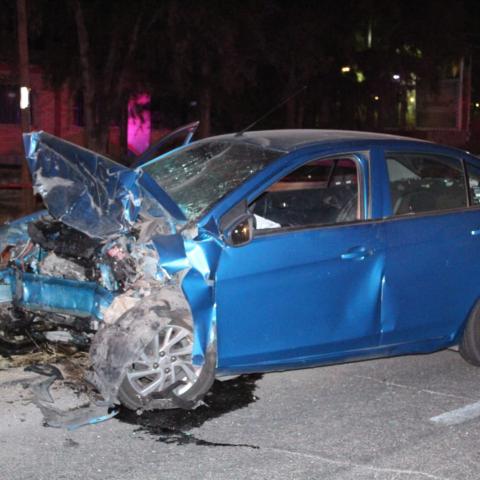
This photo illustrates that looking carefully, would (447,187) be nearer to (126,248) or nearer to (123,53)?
(126,248)

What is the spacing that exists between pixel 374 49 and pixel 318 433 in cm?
2742

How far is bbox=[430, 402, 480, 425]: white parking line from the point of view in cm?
489

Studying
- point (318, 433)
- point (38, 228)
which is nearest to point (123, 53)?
point (38, 228)

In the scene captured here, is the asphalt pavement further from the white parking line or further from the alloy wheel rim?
the alloy wheel rim

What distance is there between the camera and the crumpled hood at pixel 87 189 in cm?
473

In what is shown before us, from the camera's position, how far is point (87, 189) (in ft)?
15.8

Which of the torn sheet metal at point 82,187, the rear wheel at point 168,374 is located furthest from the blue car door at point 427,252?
the torn sheet metal at point 82,187

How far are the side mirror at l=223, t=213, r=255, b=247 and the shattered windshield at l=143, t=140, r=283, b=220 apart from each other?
26 cm

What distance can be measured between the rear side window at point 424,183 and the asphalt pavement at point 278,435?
4.12ft

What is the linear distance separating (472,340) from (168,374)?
94.1 inches

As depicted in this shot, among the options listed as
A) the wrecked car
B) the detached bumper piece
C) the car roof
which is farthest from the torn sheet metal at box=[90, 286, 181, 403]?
the car roof

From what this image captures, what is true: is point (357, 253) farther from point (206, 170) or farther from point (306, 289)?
point (206, 170)

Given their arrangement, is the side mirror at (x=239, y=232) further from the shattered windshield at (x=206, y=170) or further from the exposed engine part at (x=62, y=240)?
the exposed engine part at (x=62, y=240)

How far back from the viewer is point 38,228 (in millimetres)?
5352
